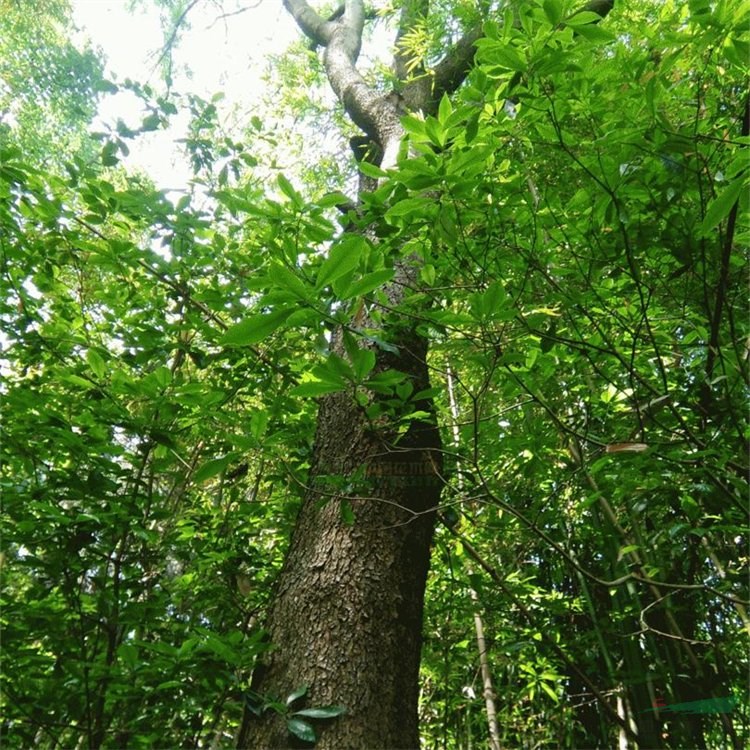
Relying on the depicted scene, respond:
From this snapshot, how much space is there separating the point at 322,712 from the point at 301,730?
49mm

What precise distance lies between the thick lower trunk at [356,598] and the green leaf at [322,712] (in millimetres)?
24

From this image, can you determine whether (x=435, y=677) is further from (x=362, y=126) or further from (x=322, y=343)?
(x=362, y=126)

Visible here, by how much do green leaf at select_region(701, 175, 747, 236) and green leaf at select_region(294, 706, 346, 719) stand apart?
42.6 inches

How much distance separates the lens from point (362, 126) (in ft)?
8.58

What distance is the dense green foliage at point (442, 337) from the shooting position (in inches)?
40.3

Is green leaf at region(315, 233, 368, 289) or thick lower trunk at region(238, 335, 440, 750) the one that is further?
thick lower trunk at region(238, 335, 440, 750)

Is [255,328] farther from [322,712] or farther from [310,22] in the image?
[310,22]

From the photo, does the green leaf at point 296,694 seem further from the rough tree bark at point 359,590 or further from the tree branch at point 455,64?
the tree branch at point 455,64

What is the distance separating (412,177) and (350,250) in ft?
1.06

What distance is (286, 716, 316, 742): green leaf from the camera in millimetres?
1030

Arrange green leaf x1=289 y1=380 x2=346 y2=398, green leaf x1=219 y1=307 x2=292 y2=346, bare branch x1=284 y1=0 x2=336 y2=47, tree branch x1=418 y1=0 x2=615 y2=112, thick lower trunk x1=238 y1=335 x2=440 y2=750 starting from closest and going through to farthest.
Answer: green leaf x1=219 y1=307 x2=292 y2=346 → green leaf x1=289 y1=380 x2=346 y2=398 → thick lower trunk x1=238 y1=335 x2=440 y2=750 → tree branch x1=418 y1=0 x2=615 y2=112 → bare branch x1=284 y1=0 x2=336 y2=47

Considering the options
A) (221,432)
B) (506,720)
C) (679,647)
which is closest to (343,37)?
(221,432)

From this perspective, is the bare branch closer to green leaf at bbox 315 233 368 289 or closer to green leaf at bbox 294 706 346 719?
green leaf at bbox 315 233 368 289

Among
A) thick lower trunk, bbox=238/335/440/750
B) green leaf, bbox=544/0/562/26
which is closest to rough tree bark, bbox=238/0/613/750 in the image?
thick lower trunk, bbox=238/335/440/750
